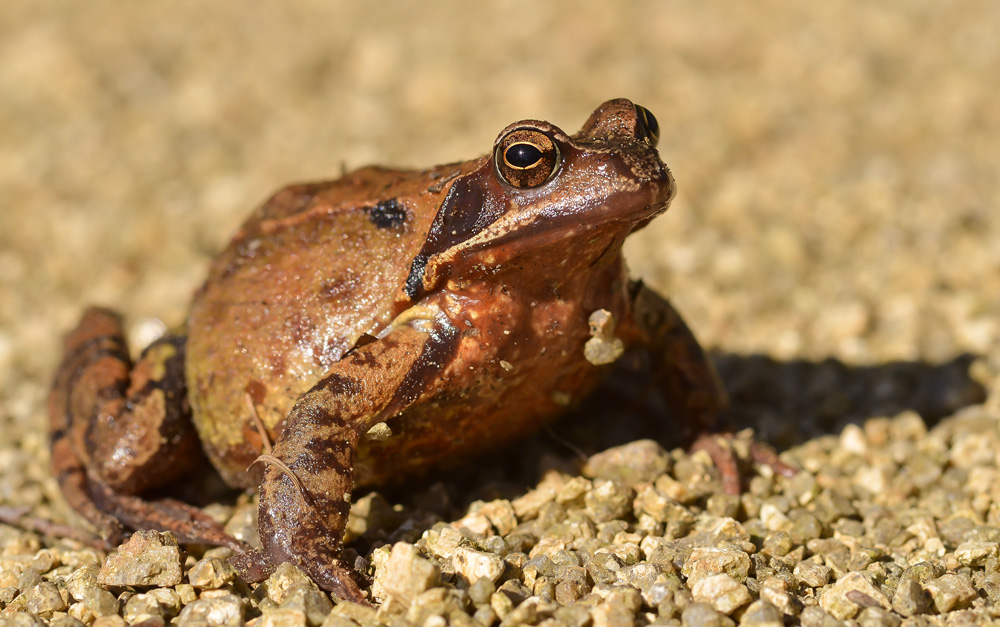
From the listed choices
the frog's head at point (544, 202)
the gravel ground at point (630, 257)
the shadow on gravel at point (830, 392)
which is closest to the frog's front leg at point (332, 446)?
the gravel ground at point (630, 257)

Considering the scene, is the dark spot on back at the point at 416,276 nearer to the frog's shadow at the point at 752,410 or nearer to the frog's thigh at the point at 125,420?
the frog's shadow at the point at 752,410

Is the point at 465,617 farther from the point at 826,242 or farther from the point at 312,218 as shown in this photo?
the point at 826,242

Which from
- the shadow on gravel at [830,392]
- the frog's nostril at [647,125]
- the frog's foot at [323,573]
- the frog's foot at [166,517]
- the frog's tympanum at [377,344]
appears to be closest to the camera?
the frog's foot at [323,573]

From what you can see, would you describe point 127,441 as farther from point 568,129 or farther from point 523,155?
point 568,129

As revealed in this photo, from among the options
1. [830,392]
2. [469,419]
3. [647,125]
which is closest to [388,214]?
[469,419]

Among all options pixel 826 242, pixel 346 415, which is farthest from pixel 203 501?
pixel 826 242
